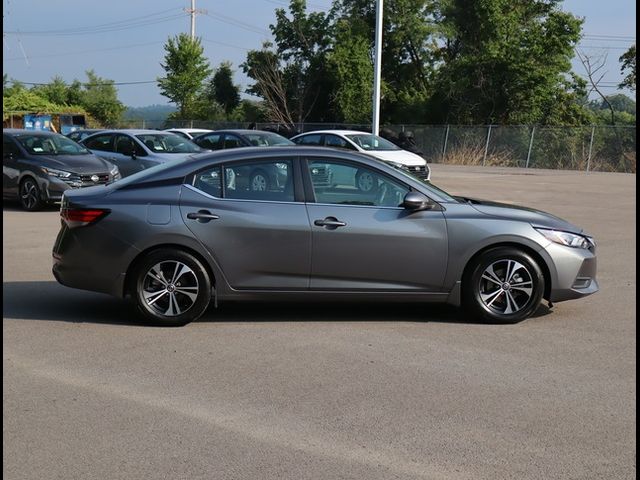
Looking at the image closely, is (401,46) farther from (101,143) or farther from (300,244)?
(300,244)

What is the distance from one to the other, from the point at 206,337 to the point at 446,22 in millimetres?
47422

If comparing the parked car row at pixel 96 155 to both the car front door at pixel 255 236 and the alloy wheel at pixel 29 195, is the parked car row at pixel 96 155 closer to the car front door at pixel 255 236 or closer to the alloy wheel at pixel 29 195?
the alloy wheel at pixel 29 195

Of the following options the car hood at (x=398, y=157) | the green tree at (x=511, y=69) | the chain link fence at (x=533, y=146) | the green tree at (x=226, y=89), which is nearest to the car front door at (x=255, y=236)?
the car hood at (x=398, y=157)

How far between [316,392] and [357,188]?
2.34 m

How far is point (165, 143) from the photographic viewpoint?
749 inches

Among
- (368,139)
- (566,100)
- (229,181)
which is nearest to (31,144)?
(368,139)

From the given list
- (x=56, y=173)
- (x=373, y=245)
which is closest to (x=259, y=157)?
(x=373, y=245)

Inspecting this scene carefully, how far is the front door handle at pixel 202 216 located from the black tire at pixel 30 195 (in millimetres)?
9776

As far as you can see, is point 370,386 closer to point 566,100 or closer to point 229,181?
point 229,181

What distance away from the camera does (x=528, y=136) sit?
123ft

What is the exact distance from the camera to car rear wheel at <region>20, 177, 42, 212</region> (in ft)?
50.9

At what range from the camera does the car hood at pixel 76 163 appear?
15.8 metres

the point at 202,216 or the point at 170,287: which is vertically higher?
the point at 202,216

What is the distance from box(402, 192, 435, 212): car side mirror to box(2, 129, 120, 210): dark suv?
404 inches
